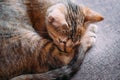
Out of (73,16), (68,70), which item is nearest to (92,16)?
(73,16)

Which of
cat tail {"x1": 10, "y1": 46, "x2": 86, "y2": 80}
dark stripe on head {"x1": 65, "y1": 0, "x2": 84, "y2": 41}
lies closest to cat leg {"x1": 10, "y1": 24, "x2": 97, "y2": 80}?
cat tail {"x1": 10, "y1": 46, "x2": 86, "y2": 80}

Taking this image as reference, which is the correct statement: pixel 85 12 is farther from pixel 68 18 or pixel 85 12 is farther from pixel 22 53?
pixel 22 53

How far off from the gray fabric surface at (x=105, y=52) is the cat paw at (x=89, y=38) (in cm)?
4

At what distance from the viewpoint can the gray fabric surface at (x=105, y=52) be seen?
1.58 meters

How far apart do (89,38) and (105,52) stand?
0.46ft

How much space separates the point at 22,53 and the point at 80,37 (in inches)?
14.9

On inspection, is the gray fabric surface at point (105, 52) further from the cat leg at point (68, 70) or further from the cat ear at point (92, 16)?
the cat ear at point (92, 16)

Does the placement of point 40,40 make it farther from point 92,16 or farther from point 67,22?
point 92,16

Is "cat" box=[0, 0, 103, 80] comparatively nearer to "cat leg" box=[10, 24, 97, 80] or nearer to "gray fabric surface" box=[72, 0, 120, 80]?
"cat leg" box=[10, 24, 97, 80]

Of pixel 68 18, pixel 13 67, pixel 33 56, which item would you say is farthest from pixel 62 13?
pixel 13 67

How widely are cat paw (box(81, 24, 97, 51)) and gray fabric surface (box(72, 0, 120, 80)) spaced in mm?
38

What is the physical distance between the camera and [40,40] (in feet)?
5.17

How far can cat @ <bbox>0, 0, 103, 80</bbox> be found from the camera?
1494mm

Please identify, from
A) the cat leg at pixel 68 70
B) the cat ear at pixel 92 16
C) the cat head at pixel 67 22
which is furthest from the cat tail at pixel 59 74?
the cat ear at pixel 92 16
